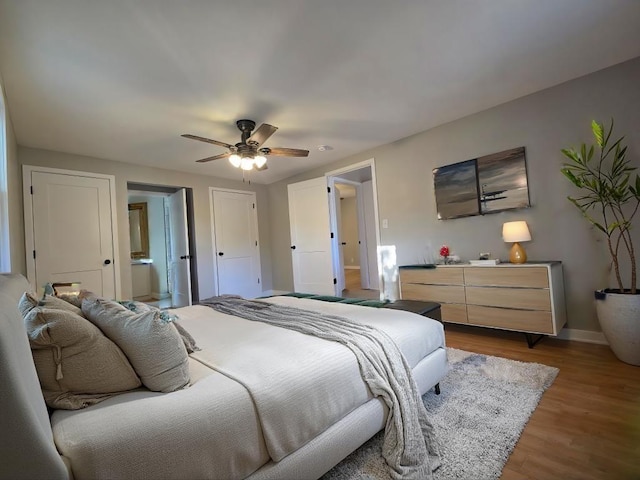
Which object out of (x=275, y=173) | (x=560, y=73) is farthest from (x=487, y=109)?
(x=275, y=173)

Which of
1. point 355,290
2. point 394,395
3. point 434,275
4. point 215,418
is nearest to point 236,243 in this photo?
point 355,290

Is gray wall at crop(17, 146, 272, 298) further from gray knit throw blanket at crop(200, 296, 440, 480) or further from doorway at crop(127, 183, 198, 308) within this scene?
gray knit throw blanket at crop(200, 296, 440, 480)

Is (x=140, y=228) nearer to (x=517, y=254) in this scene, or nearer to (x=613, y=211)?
(x=517, y=254)

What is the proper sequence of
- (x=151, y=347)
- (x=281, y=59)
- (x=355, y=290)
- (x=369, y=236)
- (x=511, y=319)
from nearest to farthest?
(x=151, y=347), (x=281, y=59), (x=511, y=319), (x=355, y=290), (x=369, y=236)

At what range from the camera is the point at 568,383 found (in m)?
2.03

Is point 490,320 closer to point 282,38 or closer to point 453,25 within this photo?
point 453,25

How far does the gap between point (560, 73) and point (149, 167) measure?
16.6 ft

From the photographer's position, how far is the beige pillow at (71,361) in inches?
36.0

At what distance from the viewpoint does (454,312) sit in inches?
123

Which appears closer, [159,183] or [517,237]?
[517,237]

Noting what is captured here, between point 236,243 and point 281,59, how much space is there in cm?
385

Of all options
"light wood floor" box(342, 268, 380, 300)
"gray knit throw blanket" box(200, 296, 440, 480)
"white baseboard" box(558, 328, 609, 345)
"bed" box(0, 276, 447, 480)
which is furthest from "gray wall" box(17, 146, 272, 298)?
"white baseboard" box(558, 328, 609, 345)

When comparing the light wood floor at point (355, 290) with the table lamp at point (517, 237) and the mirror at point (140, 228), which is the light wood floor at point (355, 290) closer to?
the table lamp at point (517, 237)

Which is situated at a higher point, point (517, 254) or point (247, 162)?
point (247, 162)
